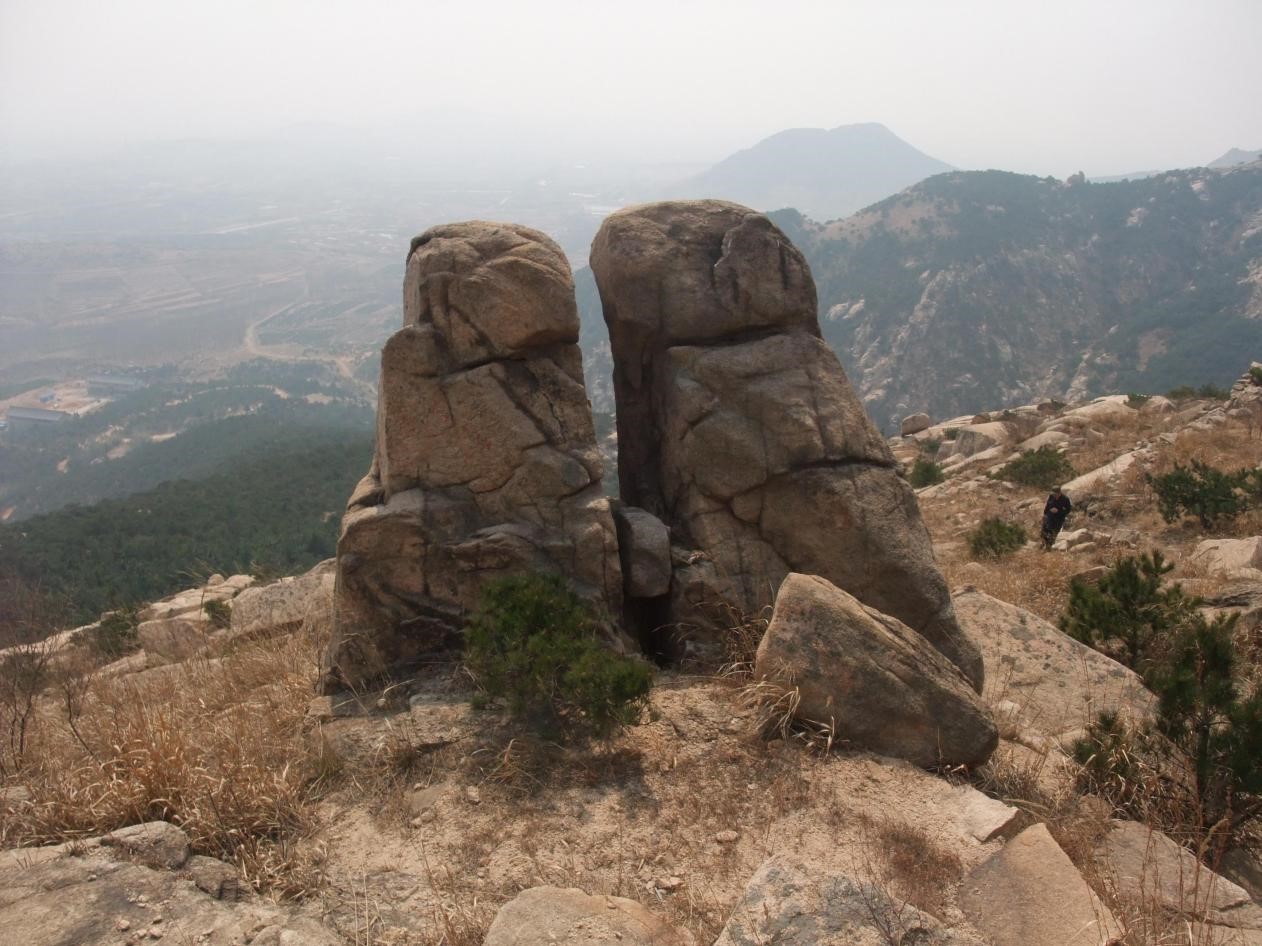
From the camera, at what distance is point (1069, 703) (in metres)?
6.84

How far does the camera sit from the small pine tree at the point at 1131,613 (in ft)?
25.4

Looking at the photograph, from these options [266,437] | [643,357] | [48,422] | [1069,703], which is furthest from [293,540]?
[48,422]

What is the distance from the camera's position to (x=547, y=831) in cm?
457

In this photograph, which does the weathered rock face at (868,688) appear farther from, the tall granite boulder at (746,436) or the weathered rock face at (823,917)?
the weathered rock face at (823,917)

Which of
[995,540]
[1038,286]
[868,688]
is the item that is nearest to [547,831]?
[868,688]

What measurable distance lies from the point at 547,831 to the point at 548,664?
1.06 m

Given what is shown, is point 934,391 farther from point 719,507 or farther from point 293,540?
point 719,507

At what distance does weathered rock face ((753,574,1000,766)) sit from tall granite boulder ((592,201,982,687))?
4.99ft

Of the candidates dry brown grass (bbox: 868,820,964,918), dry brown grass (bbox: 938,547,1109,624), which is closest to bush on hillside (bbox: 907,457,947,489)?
dry brown grass (bbox: 938,547,1109,624)

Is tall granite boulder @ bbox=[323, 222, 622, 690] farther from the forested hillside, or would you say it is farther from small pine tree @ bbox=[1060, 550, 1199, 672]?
the forested hillside

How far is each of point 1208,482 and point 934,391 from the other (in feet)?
259

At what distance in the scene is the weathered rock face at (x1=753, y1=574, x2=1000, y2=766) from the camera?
540 cm

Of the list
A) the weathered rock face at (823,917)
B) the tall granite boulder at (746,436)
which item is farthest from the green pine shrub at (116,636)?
the weathered rock face at (823,917)

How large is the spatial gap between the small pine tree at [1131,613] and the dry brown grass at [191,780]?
7.31m
